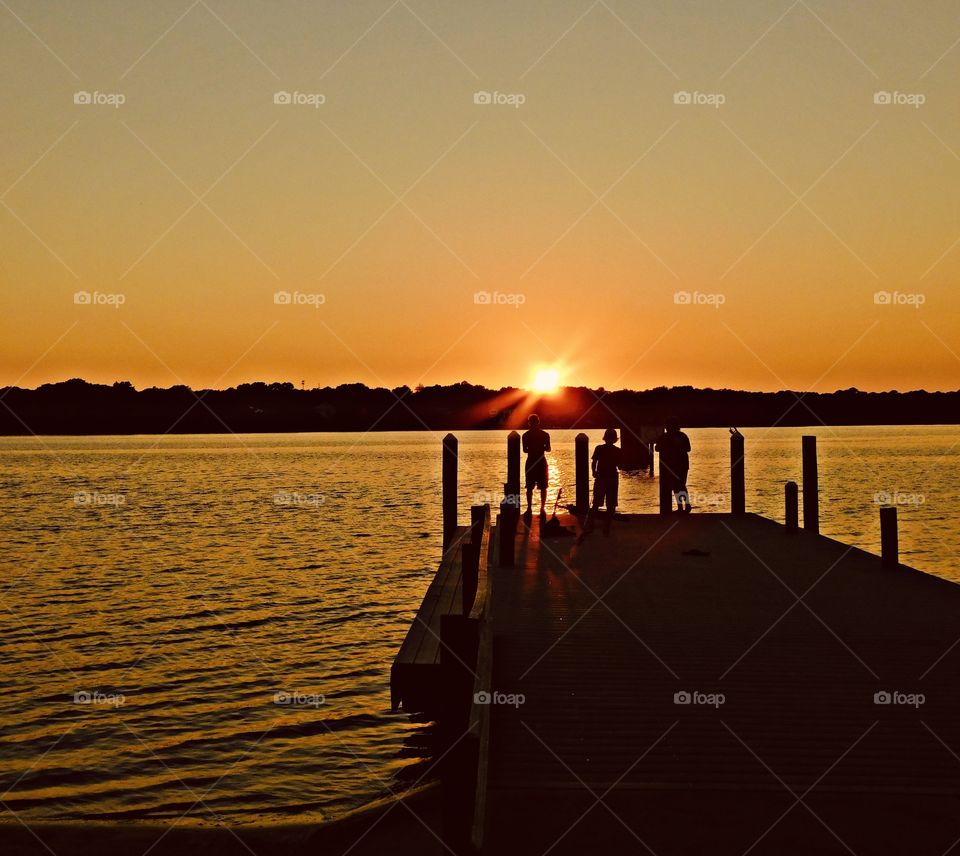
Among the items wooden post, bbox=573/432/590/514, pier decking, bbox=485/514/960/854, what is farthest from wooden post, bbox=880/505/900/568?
wooden post, bbox=573/432/590/514

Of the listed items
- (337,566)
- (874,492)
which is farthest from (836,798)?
(874,492)

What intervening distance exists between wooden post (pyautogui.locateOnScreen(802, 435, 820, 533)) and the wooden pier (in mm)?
7564

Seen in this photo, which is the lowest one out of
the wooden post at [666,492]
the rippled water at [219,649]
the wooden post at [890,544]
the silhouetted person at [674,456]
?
the rippled water at [219,649]

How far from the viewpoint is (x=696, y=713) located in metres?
8.84

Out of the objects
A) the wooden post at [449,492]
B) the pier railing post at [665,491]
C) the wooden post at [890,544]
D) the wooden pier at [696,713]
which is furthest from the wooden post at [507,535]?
the pier railing post at [665,491]

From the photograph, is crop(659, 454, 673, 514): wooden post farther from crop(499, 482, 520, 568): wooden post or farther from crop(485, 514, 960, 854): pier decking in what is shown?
crop(485, 514, 960, 854): pier decking

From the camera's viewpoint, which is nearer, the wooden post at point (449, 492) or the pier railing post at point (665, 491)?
the pier railing post at point (665, 491)

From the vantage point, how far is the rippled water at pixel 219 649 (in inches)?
452

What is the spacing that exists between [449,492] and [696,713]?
17356mm

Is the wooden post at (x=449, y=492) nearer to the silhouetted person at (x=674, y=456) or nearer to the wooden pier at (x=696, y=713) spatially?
the silhouetted person at (x=674, y=456)

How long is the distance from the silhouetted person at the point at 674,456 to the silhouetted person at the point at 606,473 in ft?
7.93

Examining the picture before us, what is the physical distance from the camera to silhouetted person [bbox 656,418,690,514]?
75.7ft

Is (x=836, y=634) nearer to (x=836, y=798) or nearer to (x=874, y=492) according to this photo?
(x=836, y=798)

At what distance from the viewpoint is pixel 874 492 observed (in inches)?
2058
